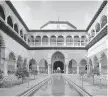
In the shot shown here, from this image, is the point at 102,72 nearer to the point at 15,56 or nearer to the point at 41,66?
the point at 15,56

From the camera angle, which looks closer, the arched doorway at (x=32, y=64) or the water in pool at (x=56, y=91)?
the water in pool at (x=56, y=91)

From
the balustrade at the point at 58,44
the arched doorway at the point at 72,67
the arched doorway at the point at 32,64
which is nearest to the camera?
the balustrade at the point at 58,44

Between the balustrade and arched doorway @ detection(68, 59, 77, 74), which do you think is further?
arched doorway @ detection(68, 59, 77, 74)

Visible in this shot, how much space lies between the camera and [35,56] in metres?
35.9

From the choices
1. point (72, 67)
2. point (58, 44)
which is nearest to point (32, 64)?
point (58, 44)

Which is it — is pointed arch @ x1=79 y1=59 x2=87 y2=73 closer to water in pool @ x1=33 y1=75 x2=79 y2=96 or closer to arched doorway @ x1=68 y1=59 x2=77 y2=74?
arched doorway @ x1=68 y1=59 x2=77 y2=74

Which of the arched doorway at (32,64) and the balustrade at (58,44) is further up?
the balustrade at (58,44)

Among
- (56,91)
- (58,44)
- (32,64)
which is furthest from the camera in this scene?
(32,64)

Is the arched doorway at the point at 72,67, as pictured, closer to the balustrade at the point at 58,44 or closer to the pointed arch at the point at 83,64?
the pointed arch at the point at 83,64

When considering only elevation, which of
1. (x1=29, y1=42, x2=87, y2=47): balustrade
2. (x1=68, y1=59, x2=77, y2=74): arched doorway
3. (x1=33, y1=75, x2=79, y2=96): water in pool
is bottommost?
(x1=33, y1=75, x2=79, y2=96): water in pool

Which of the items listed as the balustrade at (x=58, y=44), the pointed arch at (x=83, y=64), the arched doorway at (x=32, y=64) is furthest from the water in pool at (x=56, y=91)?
the pointed arch at (x=83, y=64)

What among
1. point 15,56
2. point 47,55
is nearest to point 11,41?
point 15,56

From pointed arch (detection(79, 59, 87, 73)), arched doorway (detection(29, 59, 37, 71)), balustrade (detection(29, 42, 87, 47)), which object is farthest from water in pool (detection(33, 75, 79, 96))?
pointed arch (detection(79, 59, 87, 73))

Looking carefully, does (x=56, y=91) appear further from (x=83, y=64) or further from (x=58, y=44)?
(x=83, y=64)
